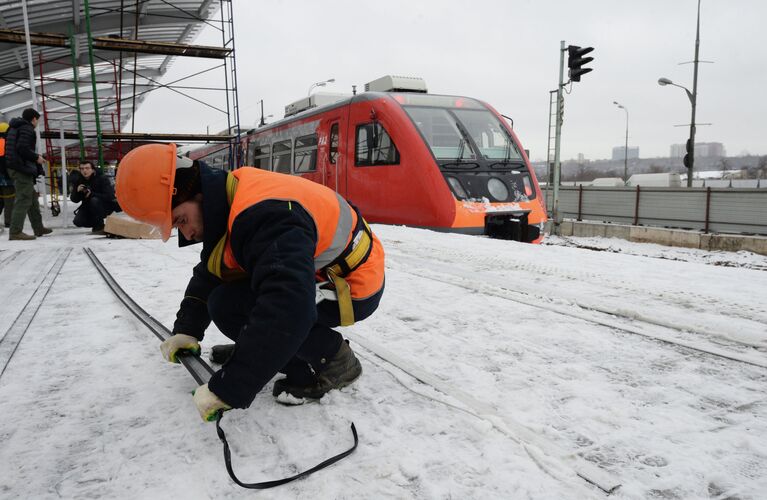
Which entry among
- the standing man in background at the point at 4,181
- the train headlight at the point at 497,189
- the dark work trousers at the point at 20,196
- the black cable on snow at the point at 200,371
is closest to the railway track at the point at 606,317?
the black cable on snow at the point at 200,371

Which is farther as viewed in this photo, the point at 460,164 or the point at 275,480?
the point at 460,164

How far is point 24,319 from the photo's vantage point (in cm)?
325

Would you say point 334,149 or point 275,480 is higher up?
point 334,149

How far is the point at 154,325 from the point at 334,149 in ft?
23.5

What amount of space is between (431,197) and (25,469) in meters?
6.56

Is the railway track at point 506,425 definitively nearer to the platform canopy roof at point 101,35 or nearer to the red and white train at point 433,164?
the red and white train at point 433,164

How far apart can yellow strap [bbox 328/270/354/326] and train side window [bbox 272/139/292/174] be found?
399 inches

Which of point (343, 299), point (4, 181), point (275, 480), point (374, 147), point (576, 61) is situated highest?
point (576, 61)

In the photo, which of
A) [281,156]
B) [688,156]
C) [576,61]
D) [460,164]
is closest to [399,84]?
[460,164]

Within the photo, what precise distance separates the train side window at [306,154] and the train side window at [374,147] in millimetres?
1804

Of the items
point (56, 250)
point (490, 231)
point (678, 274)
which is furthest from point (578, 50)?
point (56, 250)

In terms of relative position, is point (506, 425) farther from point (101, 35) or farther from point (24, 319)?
point (101, 35)

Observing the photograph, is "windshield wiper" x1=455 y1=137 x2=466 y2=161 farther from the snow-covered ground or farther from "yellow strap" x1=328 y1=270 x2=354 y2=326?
"yellow strap" x1=328 y1=270 x2=354 y2=326

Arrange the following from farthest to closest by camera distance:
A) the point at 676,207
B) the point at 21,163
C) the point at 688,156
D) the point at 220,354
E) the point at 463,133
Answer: the point at 688,156 → the point at 676,207 → the point at 463,133 → the point at 21,163 → the point at 220,354
